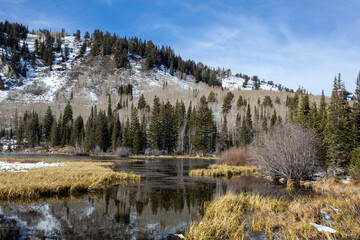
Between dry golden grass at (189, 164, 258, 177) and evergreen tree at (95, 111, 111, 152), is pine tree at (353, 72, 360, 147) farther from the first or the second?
evergreen tree at (95, 111, 111, 152)

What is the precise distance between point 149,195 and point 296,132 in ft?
60.9

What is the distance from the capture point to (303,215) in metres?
12.6

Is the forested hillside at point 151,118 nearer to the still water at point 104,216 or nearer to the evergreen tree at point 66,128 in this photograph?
the evergreen tree at point 66,128

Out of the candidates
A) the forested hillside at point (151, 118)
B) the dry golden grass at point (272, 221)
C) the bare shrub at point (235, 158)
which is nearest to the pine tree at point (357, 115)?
the forested hillside at point (151, 118)

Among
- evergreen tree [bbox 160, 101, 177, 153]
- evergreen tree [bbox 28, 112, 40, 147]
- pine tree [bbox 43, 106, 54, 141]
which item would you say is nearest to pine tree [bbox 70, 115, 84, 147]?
pine tree [bbox 43, 106, 54, 141]

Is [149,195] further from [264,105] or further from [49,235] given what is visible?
[264,105]

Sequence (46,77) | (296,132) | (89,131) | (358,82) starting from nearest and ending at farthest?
(296,132), (358,82), (89,131), (46,77)

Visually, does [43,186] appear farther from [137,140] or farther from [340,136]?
[137,140]

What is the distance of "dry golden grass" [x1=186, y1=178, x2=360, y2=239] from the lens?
32.0ft

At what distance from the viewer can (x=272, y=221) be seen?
12031 millimetres

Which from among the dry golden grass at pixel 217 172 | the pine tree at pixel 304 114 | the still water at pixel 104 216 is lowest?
the dry golden grass at pixel 217 172

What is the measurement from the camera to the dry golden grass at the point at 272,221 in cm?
976

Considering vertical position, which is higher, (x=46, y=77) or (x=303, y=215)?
(x=46, y=77)

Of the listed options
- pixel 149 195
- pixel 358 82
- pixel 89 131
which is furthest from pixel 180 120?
pixel 149 195
